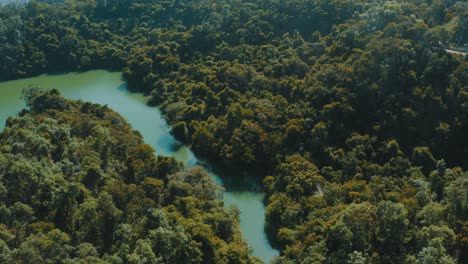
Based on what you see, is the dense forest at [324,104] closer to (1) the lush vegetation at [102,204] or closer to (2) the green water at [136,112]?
(2) the green water at [136,112]

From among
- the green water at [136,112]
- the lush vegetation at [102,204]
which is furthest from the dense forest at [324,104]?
the lush vegetation at [102,204]

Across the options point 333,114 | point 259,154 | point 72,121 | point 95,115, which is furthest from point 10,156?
point 333,114

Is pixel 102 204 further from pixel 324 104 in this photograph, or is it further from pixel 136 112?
pixel 136 112

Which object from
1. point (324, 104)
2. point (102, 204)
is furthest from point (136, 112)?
point (102, 204)

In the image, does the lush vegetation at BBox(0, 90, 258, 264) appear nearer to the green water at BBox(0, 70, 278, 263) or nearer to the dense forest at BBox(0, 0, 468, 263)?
the dense forest at BBox(0, 0, 468, 263)

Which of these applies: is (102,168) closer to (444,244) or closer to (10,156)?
(10,156)
